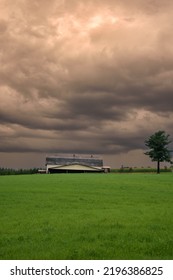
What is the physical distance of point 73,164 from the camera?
13950 cm

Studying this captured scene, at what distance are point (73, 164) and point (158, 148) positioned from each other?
32.3 metres

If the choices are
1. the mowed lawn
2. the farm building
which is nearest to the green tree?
the farm building

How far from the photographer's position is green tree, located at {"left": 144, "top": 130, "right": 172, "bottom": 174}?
126375 mm

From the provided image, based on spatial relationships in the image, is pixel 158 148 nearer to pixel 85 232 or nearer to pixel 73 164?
pixel 73 164

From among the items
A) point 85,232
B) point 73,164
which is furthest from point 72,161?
point 85,232

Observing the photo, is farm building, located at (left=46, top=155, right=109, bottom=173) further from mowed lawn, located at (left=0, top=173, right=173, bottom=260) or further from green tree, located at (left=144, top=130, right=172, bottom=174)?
mowed lawn, located at (left=0, top=173, right=173, bottom=260)

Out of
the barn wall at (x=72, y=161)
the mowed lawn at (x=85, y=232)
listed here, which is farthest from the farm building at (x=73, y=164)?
the mowed lawn at (x=85, y=232)

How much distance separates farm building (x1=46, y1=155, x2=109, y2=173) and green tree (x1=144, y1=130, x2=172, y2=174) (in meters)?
24.0

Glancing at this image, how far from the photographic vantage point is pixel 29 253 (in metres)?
13.2

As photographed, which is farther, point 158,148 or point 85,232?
point 158,148

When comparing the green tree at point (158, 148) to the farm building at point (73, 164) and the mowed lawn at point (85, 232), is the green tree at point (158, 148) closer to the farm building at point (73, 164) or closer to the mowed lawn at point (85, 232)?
the farm building at point (73, 164)

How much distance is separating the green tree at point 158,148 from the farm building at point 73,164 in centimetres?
2396
